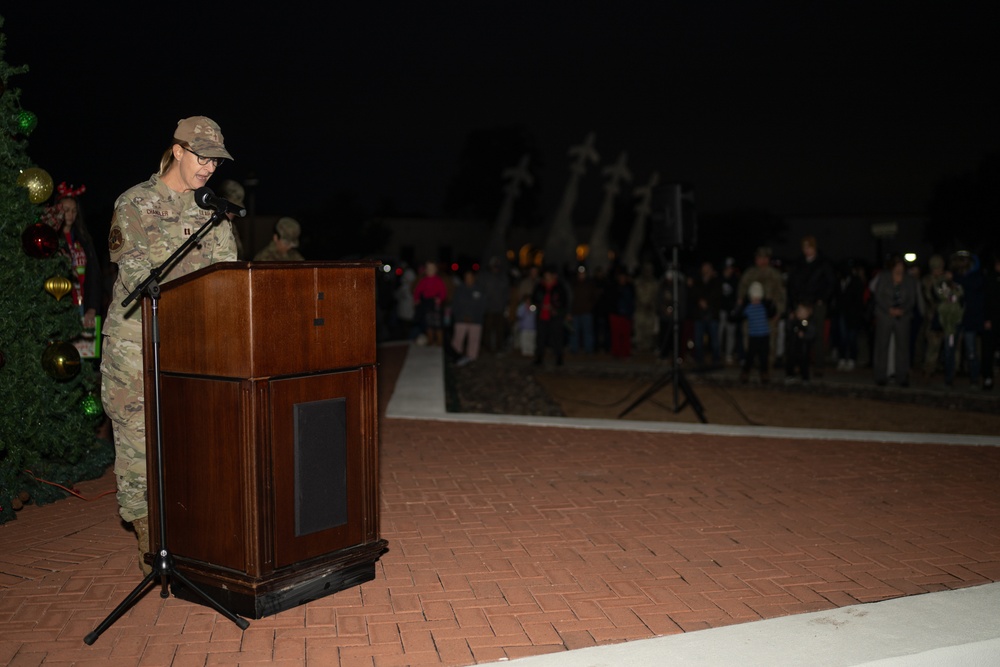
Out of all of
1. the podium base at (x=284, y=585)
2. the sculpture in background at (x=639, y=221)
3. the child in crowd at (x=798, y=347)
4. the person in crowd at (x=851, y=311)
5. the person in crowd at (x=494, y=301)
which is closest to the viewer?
the podium base at (x=284, y=585)

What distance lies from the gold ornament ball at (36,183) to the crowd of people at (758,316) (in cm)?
619

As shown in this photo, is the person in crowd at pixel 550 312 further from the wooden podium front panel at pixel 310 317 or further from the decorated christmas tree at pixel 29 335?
the wooden podium front panel at pixel 310 317

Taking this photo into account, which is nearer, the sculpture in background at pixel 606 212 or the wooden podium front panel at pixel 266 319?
the wooden podium front panel at pixel 266 319

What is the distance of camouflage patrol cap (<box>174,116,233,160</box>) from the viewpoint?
170 inches

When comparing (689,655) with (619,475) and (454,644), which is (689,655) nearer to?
(454,644)

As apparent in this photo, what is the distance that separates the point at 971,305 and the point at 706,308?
458 cm

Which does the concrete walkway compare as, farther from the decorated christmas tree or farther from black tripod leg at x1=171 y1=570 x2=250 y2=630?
the decorated christmas tree

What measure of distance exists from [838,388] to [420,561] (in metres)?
11.1

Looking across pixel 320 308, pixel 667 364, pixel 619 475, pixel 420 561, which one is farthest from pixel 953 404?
pixel 320 308

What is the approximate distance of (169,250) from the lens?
4531 millimetres

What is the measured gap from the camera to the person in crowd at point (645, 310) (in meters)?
20.3

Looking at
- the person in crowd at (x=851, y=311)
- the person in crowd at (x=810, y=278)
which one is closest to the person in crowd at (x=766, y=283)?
the person in crowd at (x=810, y=278)

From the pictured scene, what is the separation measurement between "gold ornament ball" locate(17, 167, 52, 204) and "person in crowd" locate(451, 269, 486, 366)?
11.2m

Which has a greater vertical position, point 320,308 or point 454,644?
point 320,308
